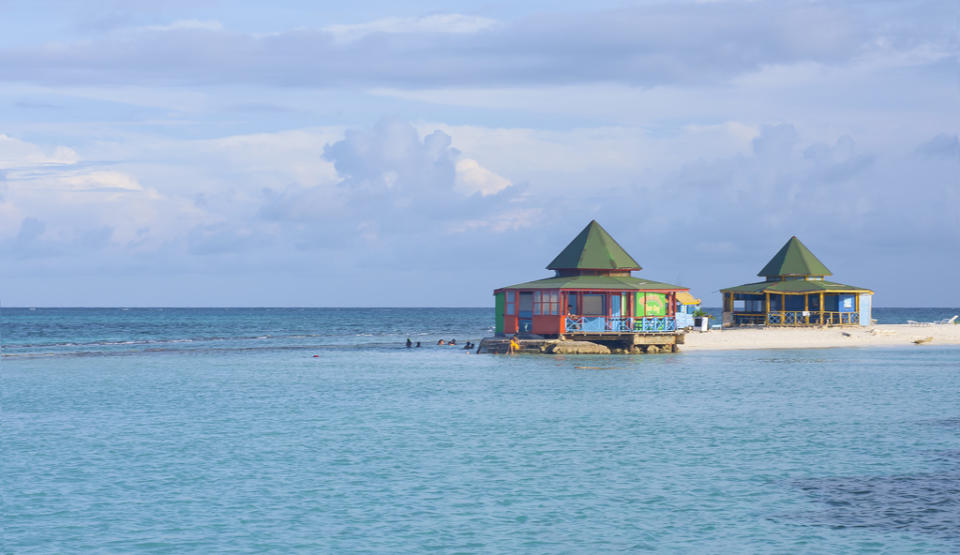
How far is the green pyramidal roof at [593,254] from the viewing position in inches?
2234

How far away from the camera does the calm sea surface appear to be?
15203mm

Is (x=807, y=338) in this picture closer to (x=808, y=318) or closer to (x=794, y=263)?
(x=808, y=318)

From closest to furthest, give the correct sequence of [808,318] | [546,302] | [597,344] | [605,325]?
[597,344]
[605,325]
[546,302]
[808,318]

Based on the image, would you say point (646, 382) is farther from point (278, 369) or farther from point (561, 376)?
point (278, 369)

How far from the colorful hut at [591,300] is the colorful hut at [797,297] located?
45.4 ft

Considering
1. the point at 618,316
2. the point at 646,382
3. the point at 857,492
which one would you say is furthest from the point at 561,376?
the point at 857,492

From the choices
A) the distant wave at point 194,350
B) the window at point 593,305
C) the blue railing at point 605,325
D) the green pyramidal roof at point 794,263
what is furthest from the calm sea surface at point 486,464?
the green pyramidal roof at point 794,263

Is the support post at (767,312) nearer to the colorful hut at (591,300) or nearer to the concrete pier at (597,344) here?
the colorful hut at (591,300)

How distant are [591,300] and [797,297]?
74.3 feet

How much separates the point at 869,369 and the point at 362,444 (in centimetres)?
3068

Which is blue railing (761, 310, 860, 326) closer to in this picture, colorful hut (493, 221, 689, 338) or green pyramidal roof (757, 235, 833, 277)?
green pyramidal roof (757, 235, 833, 277)

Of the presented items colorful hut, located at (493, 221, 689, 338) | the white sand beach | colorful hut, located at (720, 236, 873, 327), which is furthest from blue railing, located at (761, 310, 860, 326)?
colorful hut, located at (493, 221, 689, 338)

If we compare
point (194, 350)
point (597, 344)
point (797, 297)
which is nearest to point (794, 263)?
point (797, 297)

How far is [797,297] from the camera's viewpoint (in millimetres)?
70125
